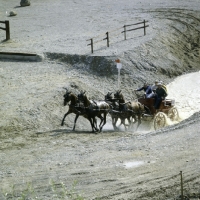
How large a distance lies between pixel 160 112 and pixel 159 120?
0.34 metres

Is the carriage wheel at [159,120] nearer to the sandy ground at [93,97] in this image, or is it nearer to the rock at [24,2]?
the sandy ground at [93,97]

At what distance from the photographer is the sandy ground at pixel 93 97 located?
1739 centimetres

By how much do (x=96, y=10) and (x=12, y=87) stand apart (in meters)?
17.7

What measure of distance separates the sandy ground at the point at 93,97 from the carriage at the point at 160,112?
59cm

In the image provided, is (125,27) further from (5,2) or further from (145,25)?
(5,2)

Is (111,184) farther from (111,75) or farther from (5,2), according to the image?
(5,2)

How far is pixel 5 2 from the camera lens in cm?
5100

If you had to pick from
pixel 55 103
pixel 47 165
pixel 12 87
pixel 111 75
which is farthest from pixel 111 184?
pixel 111 75

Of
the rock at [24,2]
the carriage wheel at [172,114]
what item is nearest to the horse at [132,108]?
the carriage wheel at [172,114]

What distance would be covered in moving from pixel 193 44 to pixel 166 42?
2.84 meters

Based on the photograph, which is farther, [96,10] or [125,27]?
[96,10]

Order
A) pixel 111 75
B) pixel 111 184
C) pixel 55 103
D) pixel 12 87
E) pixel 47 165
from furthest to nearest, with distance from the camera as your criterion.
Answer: pixel 111 75 → pixel 12 87 → pixel 55 103 → pixel 47 165 → pixel 111 184

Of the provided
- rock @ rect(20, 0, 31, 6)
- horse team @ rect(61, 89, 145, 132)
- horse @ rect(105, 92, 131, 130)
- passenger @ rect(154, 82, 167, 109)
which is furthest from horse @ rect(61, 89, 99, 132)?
rock @ rect(20, 0, 31, 6)

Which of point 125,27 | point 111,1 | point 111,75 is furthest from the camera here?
point 111,1
